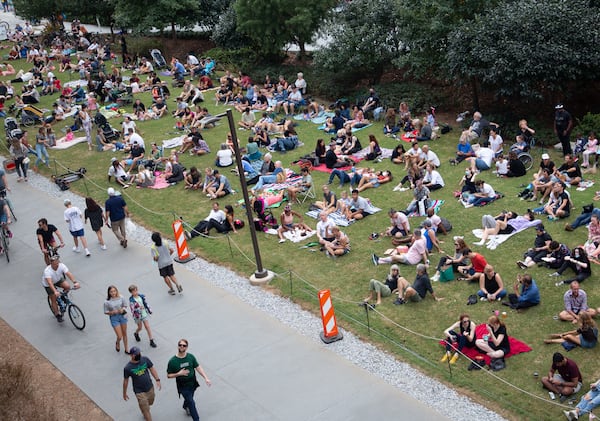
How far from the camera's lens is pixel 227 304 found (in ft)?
52.1

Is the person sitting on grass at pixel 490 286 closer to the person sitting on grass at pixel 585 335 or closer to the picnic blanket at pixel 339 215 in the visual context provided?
the person sitting on grass at pixel 585 335

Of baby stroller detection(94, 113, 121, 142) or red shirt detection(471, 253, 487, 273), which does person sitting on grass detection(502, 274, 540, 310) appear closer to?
red shirt detection(471, 253, 487, 273)

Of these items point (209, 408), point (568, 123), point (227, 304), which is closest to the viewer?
point (209, 408)

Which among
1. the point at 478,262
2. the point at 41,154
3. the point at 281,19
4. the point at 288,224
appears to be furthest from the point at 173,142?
the point at 478,262

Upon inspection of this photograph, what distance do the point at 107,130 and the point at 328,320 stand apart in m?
18.0

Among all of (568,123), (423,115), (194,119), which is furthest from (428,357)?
(194,119)

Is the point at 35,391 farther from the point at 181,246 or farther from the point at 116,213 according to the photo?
the point at 116,213

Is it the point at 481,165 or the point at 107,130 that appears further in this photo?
the point at 107,130

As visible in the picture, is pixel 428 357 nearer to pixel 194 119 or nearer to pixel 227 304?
pixel 227 304

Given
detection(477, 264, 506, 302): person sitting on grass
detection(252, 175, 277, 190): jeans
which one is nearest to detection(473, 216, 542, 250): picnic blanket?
detection(477, 264, 506, 302): person sitting on grass

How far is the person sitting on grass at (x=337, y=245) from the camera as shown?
1740cm

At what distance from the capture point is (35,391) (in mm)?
13312

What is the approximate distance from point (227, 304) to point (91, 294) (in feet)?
11.7

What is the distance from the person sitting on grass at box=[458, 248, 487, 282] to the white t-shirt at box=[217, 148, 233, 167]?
37.0ft
